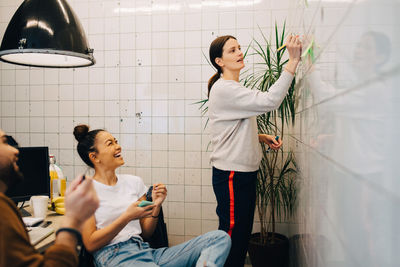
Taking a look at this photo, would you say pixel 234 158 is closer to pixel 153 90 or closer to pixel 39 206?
pixel 39 206

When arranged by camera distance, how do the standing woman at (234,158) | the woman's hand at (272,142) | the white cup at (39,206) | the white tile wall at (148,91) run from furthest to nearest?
the white tile wall at (148,91)
the woman's hand at (272,142)
the standing woman at (234,158)
the white cup at (39,206)

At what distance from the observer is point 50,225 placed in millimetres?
1691

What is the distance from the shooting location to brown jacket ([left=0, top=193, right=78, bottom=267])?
810mm

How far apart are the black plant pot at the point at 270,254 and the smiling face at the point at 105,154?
4.47ft

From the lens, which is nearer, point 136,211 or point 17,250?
point 17,250

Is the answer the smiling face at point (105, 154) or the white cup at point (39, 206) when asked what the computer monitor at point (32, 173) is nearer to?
the white cup at point (39, 206)

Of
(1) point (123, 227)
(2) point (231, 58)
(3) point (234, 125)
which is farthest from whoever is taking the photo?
(2) point (231, 58)

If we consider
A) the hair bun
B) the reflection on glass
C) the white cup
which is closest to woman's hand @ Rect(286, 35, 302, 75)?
the reflection on glass

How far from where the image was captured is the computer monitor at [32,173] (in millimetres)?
A: 1977

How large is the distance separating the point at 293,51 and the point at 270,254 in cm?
158

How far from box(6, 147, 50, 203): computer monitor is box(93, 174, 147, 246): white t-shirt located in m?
0.46

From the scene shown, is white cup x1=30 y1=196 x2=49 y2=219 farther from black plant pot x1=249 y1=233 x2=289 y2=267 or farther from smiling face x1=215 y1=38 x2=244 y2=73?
black plant pot x1=249 y1=233 x2=289 y2=267

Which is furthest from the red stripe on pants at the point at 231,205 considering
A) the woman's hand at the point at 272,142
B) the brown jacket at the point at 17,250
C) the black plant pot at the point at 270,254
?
the brown jacket at the point at 17,250

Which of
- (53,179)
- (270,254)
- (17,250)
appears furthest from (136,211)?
(270,254)
